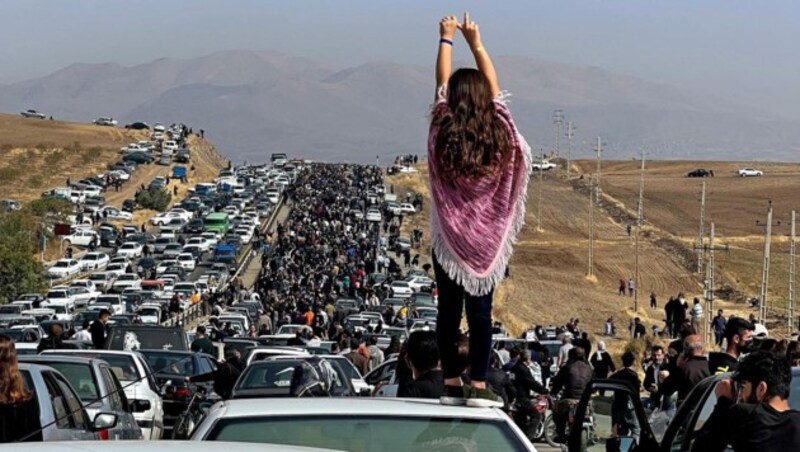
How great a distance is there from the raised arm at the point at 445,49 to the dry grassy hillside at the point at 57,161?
138743 millimetres

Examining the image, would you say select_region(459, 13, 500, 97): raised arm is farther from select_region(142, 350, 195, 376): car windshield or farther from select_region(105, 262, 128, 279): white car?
select_region(105, 262, 128, 279): white car

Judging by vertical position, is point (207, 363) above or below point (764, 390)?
below

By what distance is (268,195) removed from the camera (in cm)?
14712

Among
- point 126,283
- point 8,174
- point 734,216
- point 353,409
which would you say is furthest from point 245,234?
point 353,409

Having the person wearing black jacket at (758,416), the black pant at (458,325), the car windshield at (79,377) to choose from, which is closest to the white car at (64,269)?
the car windshield at (79,377)

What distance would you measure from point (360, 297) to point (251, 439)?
68454 mm

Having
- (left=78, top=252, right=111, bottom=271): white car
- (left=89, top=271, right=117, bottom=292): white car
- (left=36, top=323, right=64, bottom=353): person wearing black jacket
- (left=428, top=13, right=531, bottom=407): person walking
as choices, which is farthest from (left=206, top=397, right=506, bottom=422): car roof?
(left=78, top=252, right=111, bottom=271): white car

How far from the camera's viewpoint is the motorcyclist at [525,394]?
1717 cm

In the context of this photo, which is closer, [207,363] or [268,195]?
[207,363]

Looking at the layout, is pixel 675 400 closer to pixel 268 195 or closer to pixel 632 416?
pixel 632 416

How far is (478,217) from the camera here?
275 inches

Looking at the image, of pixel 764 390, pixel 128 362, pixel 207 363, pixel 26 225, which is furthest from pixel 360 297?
pixel 764 390

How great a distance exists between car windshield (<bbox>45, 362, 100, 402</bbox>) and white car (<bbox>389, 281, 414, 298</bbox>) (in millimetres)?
59485

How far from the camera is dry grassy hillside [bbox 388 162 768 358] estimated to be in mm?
88125
